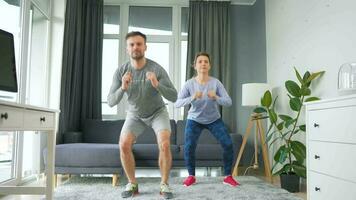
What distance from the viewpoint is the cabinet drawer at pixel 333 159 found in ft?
5.38

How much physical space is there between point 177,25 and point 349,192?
400 cm

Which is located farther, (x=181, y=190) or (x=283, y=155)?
(x=283, y=155)

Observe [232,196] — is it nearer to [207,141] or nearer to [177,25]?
[207,141]

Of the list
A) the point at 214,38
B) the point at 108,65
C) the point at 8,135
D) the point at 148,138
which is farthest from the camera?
the point at 108,65

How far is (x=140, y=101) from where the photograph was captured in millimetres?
2691

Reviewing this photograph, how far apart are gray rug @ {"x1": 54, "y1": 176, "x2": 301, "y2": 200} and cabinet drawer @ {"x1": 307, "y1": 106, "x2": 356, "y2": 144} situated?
84cm

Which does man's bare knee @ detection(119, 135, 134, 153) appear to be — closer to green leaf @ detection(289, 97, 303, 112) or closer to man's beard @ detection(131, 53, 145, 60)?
man's beard @ detection(131, 53, 145, 60)

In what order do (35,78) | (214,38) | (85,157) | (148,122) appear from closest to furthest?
(148,122) → (85,157) → (35,78) → (214,38)

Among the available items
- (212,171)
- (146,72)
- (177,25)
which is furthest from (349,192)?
(177,25)

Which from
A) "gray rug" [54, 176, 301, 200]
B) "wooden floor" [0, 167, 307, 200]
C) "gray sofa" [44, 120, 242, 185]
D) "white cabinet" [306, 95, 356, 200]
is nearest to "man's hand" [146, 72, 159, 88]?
"gray rug" [54, 176, 301, 200]

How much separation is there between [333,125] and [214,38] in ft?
10.8

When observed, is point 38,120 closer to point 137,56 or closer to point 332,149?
point 137,56

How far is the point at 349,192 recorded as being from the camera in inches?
64.7

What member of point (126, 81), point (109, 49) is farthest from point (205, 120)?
point (109, 49)
